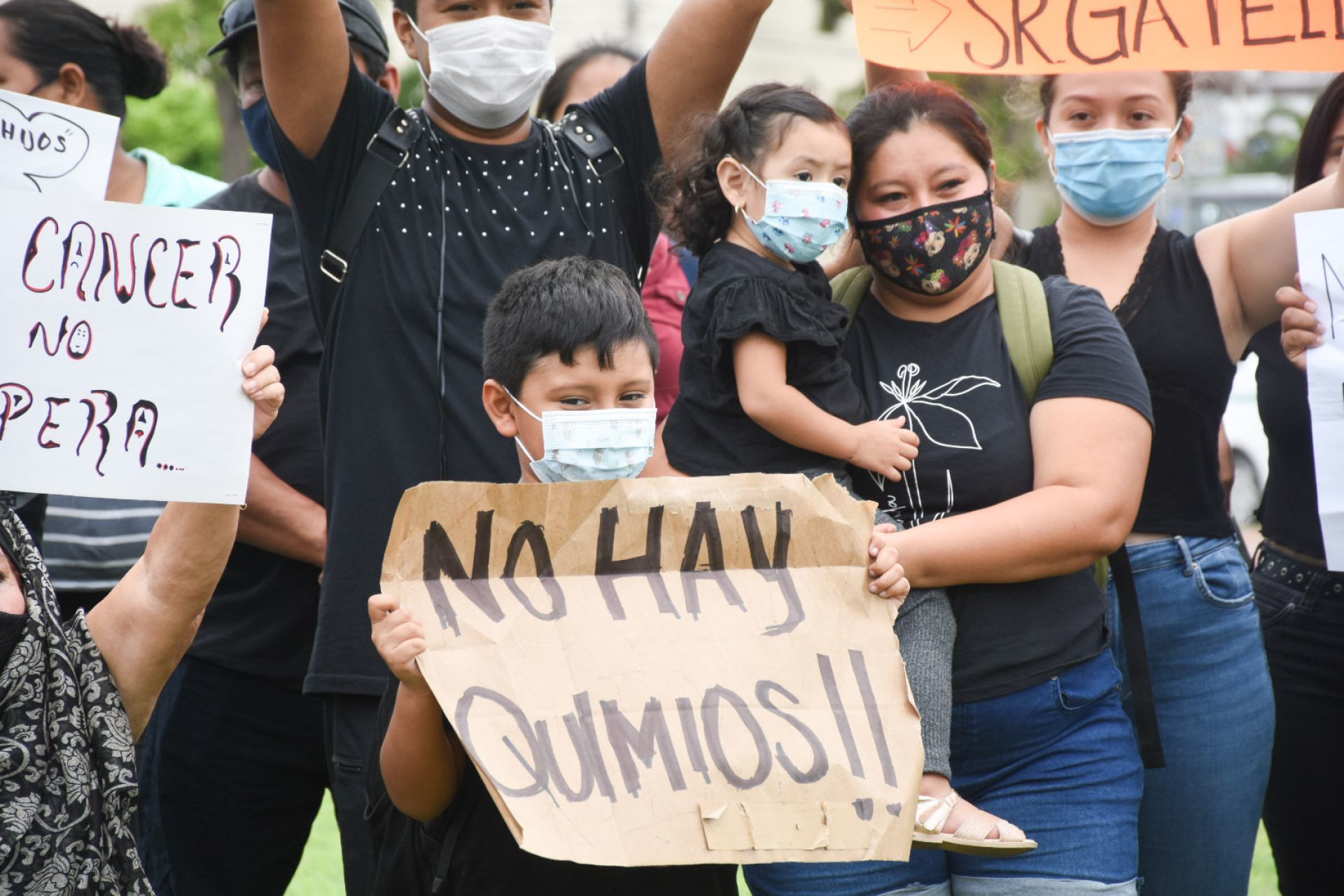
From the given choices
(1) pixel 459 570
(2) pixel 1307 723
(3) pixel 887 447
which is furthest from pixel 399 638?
(2) pixel 1307 723

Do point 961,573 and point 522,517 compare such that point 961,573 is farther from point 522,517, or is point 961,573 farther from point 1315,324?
point 1315,324

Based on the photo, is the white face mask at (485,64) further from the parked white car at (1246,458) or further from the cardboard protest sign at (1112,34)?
the parked white car at (1246,458)

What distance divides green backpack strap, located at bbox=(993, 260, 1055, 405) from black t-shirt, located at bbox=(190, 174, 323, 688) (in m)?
1.71

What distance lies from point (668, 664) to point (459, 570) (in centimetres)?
35

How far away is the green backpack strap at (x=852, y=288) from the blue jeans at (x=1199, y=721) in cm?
79

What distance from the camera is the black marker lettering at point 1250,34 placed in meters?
3.08

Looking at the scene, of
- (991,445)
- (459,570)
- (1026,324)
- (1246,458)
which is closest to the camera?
(459,570)

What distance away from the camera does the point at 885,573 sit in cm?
238

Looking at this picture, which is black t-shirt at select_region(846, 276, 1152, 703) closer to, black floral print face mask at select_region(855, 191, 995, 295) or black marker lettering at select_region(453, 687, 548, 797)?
black floral print face mask at select_region(855, 191, 995, 295)

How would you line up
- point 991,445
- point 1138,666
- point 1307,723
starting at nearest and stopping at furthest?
point 991,445
point 1138,666
point 1307,723


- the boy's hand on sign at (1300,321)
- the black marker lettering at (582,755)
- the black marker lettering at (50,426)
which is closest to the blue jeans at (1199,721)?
the boy's hand on sign at (1300,321)

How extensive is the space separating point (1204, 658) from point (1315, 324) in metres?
0.74

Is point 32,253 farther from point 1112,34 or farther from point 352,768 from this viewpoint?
point 1112,34

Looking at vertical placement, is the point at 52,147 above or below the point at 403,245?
above
